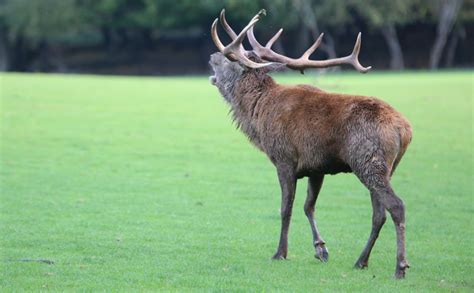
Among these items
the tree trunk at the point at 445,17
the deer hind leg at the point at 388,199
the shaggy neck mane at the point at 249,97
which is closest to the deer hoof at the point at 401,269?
the deer hind leg at the point at 388,199

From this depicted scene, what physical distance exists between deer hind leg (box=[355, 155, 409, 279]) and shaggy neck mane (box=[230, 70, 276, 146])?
2.03 meters

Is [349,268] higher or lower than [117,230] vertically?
higher

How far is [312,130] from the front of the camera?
9.69 meters

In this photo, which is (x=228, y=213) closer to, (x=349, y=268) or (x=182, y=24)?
(x=349, y=268)

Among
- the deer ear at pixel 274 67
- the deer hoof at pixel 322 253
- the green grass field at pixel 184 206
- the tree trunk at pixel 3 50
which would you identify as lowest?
the tree trunk at pixel 3 50

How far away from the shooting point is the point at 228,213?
13.0m

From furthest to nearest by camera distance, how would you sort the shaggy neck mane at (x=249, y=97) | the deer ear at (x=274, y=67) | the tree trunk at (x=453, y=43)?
the tree trunk at (x=453, y=43) < the deer ear at (x=274, y=67) < the shaggy neck mane at (x=249, y=97)

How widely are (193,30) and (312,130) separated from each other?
5750 centimetres

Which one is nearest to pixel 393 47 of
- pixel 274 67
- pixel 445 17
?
pixel 445 17

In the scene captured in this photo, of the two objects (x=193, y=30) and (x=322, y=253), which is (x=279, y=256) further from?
(x=193, y=30)

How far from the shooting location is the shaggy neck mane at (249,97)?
35.2 feet

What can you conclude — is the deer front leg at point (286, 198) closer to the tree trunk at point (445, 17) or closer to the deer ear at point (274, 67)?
the deer ear at point (274, 67)

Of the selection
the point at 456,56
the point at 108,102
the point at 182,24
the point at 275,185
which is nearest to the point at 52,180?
the point at 275,185

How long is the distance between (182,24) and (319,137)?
53337 mm
